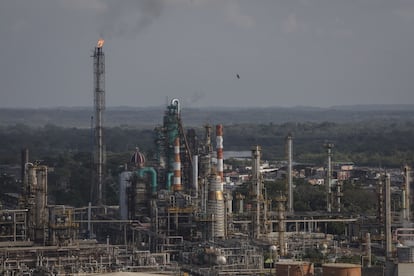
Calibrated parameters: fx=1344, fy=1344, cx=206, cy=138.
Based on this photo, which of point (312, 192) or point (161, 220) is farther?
point (312, 192)

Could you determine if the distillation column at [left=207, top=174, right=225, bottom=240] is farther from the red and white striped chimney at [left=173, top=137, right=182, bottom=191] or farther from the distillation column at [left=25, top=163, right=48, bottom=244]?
the distillation column at [left=25, top=163, right=48, bottom=244]

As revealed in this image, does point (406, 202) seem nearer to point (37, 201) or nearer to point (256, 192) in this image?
point (256, 192)

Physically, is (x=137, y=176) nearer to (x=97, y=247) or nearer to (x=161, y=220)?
(x=161, y=220)

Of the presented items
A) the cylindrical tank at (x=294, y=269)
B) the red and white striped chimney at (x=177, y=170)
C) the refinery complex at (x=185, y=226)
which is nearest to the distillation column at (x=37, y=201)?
the refinery complex at (x=185, y=226)

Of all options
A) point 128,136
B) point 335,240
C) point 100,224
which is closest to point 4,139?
point 128,136

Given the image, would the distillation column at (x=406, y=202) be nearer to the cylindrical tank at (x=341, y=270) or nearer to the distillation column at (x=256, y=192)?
the distillation column at (x=256, y=192)
